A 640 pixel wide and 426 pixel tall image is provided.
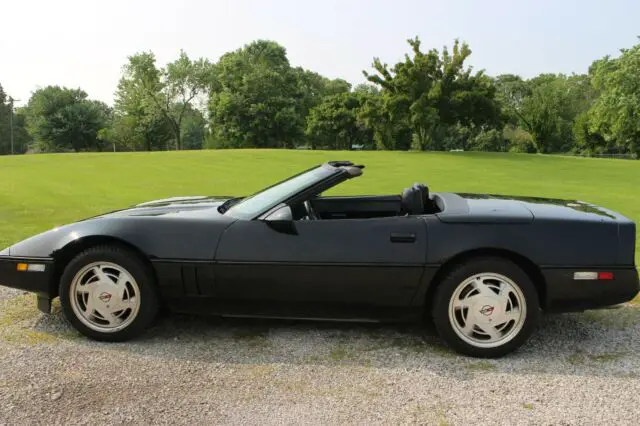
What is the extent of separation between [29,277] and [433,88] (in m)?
34.2

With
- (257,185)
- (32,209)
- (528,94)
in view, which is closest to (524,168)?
(257,185)

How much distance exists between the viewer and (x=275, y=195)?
3666mm

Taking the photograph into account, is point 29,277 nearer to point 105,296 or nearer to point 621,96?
point 105,296

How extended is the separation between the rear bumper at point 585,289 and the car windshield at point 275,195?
1607 millimetres

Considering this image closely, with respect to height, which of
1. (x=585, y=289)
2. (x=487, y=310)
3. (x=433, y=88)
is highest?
(x=433, y=88)

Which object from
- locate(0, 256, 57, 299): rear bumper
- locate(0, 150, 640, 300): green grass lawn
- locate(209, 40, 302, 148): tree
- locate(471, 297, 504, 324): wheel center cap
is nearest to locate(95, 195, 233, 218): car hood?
locate(0, 256, 57, 299): rear bumper

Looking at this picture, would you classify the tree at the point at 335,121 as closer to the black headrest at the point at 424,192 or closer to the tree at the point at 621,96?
the tree at the point at 621,96

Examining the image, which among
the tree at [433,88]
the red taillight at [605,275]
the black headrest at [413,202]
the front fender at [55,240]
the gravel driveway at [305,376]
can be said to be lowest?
the gravel driveway at [305,376]

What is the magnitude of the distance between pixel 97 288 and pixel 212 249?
0.84 metres

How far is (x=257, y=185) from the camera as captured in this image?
17.5 m

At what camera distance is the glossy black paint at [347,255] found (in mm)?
3264

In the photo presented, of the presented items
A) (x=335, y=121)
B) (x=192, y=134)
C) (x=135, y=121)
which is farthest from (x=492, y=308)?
(x=192, y=134)

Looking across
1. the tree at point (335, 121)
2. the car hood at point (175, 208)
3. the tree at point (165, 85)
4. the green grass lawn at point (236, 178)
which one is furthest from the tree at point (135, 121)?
the car hood at point (175, 208)

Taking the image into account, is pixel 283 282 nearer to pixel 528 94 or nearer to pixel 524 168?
pixel 524 168
